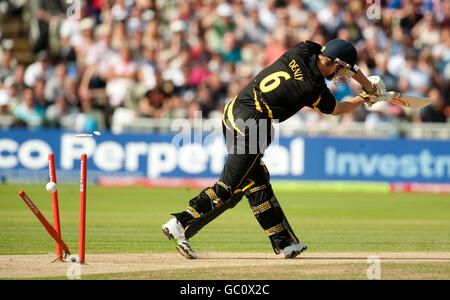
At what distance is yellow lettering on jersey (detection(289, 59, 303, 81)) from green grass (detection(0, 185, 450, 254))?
7.98ft

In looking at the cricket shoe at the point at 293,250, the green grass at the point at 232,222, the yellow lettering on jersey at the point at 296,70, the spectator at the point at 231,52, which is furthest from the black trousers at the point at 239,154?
the spectator at the point at 231,52

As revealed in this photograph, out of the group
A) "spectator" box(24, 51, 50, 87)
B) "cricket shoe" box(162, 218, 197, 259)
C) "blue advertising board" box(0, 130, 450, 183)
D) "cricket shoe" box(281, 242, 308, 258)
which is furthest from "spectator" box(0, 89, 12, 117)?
"cricket shoe" box(281, 242, 308, 258)

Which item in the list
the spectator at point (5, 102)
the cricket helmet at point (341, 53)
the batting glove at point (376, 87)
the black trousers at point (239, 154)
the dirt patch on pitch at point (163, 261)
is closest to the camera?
the dirt patch on pitch at point (163, 261)

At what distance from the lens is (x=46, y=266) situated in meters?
8.16

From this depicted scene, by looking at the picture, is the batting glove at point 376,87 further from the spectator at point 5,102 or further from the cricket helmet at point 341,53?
the spectator at point 5,102

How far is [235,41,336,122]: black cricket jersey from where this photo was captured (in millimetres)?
8672

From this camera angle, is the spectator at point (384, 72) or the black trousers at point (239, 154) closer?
the black trousers at point (239, 154)

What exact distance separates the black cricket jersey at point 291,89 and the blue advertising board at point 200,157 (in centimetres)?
1089

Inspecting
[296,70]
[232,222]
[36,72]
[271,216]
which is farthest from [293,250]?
[36,72]

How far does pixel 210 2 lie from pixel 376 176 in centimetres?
732

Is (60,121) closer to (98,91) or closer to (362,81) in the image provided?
(98,91)

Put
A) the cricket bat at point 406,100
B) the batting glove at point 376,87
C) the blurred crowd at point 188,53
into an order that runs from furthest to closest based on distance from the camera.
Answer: the blurred crowd at point 188,53, the cricket bat at point 406,100, the batting glove at point 376,87

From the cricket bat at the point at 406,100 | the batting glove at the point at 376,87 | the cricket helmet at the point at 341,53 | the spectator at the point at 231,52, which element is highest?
the spectator at the point at 231,52

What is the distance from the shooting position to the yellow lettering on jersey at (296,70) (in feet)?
28.5
